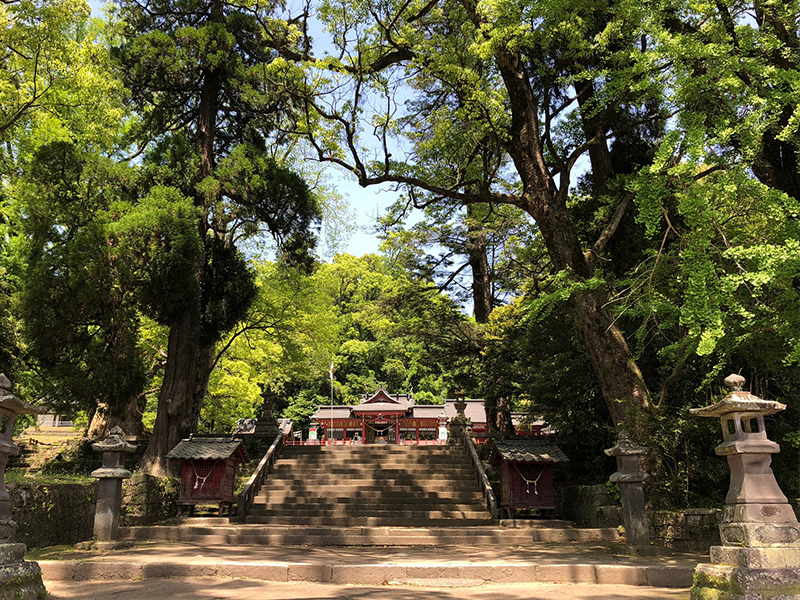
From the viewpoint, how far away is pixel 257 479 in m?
12.2

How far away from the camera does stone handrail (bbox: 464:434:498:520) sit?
10.9 m

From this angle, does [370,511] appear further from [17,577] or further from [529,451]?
[17,577]

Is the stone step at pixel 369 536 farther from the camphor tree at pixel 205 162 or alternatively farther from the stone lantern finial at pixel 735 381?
the stone lantern finial at pixel 735 381

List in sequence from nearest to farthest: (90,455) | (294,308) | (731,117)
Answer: (731,117), (90,455), (294,308)

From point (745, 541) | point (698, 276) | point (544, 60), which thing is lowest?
point (745, 541)

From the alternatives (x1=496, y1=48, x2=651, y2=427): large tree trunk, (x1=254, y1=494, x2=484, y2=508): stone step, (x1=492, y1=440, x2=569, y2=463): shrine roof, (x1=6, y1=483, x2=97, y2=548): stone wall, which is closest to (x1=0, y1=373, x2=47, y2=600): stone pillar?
(x1=6, y1=483, x2=97, y2=548): stone wall

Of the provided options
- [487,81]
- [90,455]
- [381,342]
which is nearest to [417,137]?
[487,81]

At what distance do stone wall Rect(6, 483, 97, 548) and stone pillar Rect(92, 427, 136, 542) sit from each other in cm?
79

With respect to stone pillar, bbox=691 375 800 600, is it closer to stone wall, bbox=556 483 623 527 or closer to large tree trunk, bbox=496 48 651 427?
large tree trunk, bbox=496 48 651 427

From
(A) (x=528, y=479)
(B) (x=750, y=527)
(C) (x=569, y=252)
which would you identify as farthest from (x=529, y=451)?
(B) (x=750, y=527)

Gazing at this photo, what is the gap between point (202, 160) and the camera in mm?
12977

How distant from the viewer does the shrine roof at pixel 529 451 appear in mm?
10531

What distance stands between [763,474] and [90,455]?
1478cm

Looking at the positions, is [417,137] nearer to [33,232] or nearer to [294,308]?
[294,308]
